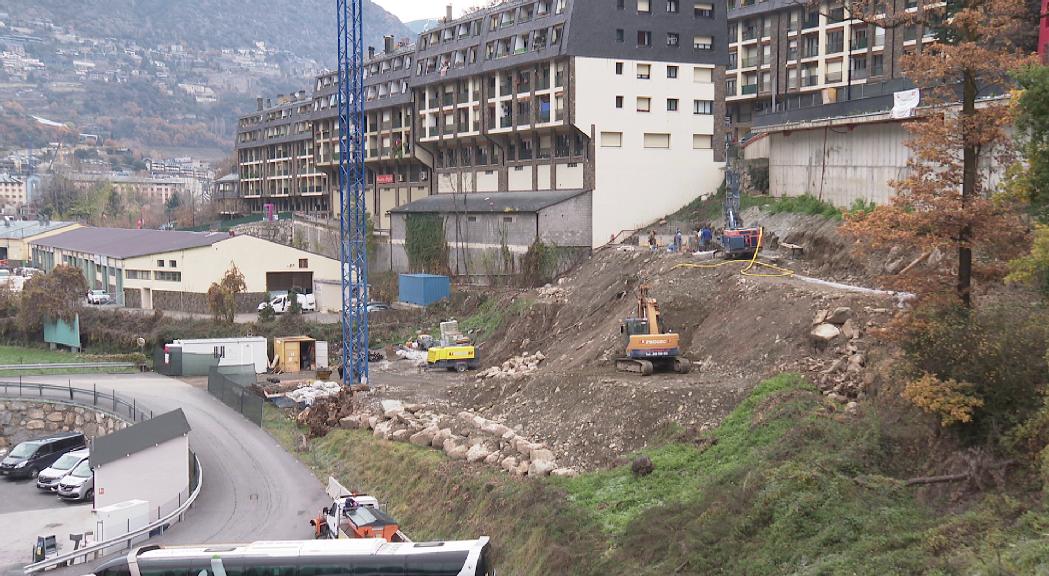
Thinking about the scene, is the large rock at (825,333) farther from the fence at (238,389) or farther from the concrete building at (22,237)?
the concrete building at (22,237)

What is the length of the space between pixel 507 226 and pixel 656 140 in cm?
1001

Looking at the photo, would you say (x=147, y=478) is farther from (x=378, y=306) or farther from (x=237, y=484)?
(x=378, y=306)

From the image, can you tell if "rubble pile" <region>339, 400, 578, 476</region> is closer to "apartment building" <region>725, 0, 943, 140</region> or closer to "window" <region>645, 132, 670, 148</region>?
"window" <region>645, 132, 670, 148</region>

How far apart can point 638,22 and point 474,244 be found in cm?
1627

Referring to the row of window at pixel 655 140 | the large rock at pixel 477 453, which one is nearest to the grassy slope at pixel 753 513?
the large rock at pixel 477 453

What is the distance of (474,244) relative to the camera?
5988 cm

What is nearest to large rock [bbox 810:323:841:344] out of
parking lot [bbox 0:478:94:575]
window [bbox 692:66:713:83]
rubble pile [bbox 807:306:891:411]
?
rubble pile [bbox 807:306:891:411]

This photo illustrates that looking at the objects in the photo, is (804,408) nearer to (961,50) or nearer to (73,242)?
(961,50)

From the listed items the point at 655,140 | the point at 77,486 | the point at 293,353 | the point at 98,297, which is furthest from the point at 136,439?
the point at 98,297

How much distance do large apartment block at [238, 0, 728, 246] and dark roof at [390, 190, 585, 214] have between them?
2.34 feet

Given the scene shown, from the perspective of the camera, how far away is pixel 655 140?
2237 inches

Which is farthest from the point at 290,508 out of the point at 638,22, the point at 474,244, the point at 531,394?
the point at 638,22

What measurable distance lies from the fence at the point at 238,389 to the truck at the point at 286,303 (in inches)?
514

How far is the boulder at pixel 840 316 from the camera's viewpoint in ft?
88.8
